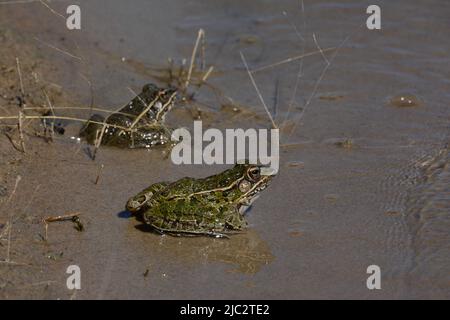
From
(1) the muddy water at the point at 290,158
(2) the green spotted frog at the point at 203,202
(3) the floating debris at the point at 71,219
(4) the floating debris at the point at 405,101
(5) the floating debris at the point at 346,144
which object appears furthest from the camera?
(4) the floating debris at the point at 405,101

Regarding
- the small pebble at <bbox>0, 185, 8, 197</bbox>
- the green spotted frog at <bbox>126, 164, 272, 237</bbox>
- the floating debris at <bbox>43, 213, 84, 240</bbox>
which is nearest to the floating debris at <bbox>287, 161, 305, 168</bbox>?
the green spotted frog at <bbox>126, 164, 272, 237</bbox>

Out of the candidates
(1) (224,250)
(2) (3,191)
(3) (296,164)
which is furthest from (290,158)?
(2) (3,191)

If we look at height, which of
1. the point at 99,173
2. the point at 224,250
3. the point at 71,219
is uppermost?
the point at 99,173

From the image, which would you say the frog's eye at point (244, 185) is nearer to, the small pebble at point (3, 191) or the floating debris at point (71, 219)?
the floating debris at point (71, 219)

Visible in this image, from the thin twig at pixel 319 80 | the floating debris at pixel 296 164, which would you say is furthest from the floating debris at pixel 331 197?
the thin twig at pixel 319 80

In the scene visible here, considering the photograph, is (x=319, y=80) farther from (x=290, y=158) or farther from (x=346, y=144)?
(x=290, y=158)

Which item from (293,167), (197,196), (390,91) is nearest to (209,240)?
(197,196)
